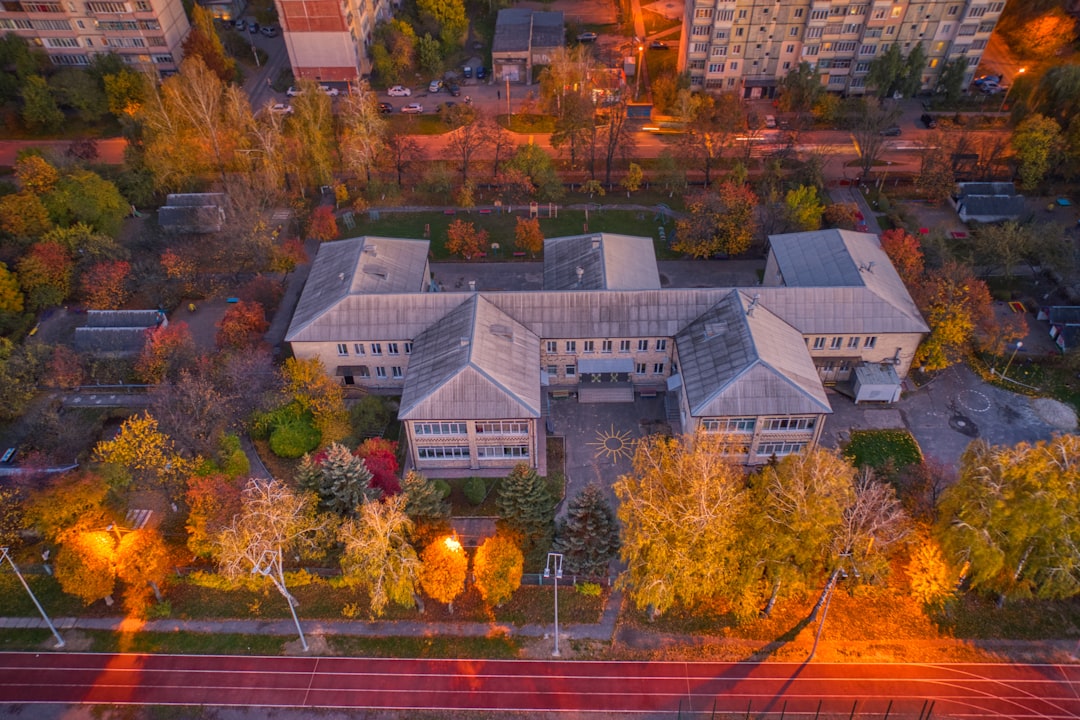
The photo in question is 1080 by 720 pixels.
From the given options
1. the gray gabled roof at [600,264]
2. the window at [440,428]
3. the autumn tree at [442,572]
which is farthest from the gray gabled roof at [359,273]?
the autumn tree at [442,572]

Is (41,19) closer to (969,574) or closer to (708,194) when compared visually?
(708,194)

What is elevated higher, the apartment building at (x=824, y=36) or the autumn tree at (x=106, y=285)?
the apartment building at (x=824, y=36)

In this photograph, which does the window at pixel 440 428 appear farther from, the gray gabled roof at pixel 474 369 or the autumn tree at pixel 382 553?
the autumn tree at pixel 382 553

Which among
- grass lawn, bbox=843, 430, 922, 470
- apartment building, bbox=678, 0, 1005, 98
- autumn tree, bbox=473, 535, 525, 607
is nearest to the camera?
autumn tree, bbox=473, 535, 525, 607

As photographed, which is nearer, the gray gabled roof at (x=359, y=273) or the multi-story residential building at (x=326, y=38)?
the gray gabled roof at (x=359, y=273)

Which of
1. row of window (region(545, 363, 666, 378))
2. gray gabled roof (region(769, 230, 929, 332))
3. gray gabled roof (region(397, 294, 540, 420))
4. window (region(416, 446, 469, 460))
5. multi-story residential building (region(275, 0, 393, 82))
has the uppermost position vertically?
multi-story residential building (region(275, 0, 393, 82))

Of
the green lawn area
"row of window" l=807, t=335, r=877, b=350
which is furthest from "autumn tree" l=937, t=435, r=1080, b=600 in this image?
the green lawn area

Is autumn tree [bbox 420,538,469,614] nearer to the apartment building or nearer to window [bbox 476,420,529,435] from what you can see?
window [bbox 476,420,529,435]

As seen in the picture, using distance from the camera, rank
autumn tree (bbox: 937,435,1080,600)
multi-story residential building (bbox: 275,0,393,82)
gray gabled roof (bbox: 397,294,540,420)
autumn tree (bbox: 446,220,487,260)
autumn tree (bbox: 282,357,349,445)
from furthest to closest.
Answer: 1. multi-story residential building (bbox: 275,0,393,82)
2. autumn tree (bbox: 446,220,487,260)
3. autumn tree (bbox: 282,357,349,445)
4. gray gabled roof (bbox: 397,294,540,420)
5. autumn tree (bbox: 937,435,1080,600)
